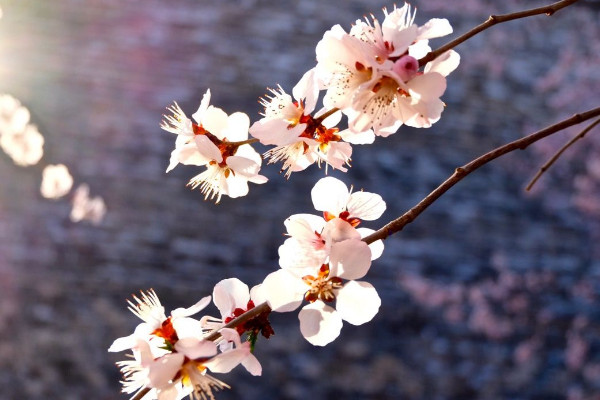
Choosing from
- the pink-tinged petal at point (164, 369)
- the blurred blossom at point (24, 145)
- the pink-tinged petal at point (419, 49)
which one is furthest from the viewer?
the blurred blossom at point (24, 145)

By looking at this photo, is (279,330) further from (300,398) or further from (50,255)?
(50,255)

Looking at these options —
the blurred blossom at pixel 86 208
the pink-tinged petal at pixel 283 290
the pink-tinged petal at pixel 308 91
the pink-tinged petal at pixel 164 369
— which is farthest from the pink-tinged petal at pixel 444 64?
the blurred blossom at pixel 86 208

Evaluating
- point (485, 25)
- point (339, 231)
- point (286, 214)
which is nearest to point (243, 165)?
point (339, 231)

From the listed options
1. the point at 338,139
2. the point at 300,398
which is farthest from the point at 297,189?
the point at 338,139

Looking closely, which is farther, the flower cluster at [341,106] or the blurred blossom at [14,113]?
the blurred blossom at [14,113]

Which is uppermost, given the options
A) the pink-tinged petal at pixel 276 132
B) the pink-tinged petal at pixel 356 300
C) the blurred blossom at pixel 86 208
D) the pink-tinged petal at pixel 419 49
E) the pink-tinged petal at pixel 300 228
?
the blurred blossom at pixel 86 208

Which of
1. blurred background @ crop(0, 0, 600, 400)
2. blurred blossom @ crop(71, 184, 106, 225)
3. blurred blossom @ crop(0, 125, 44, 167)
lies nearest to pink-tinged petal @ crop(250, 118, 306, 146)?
blurred background @ crop(0, 0, 600, 400)

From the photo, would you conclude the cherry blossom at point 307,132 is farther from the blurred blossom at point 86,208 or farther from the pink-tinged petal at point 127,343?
the blurred blossom at point 86,208

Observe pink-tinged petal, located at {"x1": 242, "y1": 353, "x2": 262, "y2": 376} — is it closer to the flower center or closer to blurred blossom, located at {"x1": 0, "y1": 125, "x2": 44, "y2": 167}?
the flower center
